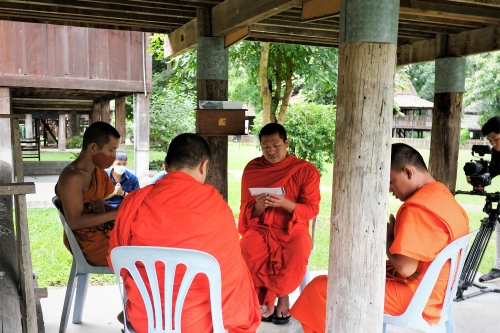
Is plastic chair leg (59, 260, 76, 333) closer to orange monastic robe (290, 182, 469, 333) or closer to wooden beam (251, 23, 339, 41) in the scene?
orange monastic robe (290, 182, 469, 333)

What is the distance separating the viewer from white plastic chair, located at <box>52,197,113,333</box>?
3.61 m

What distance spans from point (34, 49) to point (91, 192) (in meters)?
7.22

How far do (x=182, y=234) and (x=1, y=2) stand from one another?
3390 mm

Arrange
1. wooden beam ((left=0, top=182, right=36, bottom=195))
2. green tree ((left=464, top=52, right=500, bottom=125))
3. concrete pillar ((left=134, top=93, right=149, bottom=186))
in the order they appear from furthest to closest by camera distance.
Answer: green tree ((left=464, top=52, right=500, bottom=125)), concrete pillar ((left=134, top=93, right=149, bottom=186)), wooden beam ((left=0, top=182, right=36, bottom=195))

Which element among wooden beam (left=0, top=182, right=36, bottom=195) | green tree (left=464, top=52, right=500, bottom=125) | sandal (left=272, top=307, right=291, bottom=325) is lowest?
sandal (left=272, top=307, right=291, bottom=325)

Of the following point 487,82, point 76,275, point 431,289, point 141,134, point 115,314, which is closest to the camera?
point 431,289

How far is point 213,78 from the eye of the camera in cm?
453

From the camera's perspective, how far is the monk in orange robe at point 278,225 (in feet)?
13.0

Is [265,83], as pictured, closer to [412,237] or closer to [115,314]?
[115,314]

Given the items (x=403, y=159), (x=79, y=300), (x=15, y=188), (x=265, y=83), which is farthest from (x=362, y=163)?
(x=265, y=83)

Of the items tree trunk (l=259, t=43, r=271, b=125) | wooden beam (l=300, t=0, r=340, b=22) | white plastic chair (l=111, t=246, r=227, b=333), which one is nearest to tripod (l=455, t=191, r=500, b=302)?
wooden beam (l=300, t=0, r=340, b=22)

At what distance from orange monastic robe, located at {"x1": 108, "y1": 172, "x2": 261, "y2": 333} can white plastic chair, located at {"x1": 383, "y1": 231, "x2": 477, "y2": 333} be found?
2.71 feet

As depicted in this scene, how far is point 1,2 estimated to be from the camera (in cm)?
463

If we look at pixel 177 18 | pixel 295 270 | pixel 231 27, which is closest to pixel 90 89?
pixel 177 18
